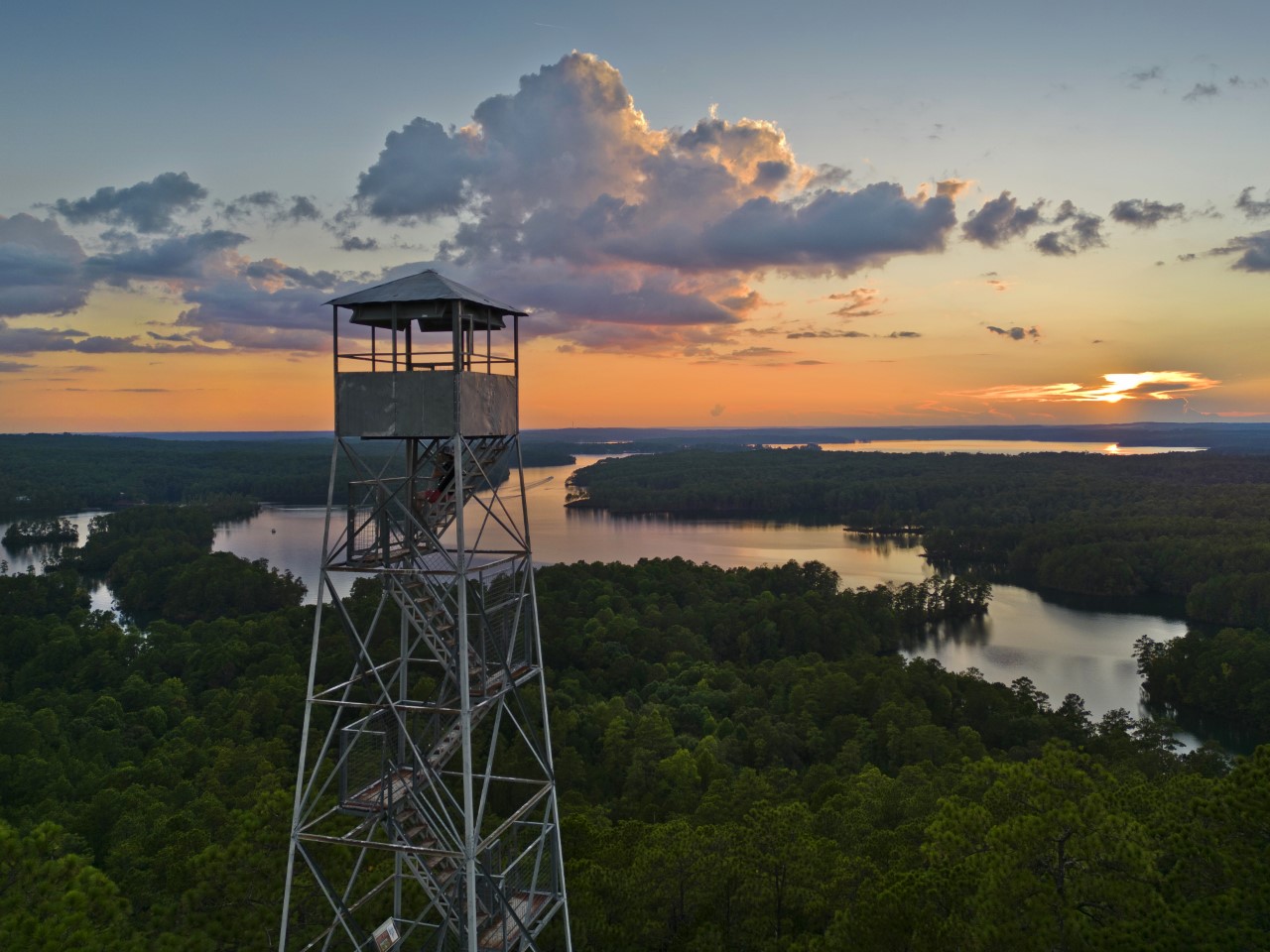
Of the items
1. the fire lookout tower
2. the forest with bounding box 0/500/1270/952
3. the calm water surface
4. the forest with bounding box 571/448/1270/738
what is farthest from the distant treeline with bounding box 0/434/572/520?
the fire lookout tower

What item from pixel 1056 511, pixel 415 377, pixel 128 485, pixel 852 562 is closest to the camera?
pixel 415 377

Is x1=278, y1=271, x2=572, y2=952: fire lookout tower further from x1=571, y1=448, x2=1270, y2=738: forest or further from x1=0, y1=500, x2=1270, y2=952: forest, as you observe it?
x1=571, y1=448, x2=1270, y2=738: forest

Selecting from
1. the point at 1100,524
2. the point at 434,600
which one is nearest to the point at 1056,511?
the point at 1100,524

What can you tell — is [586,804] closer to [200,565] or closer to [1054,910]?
[1054,910]

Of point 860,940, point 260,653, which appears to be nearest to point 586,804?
point 860,940

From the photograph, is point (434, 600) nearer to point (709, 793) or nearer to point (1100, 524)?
point (709, 793)
